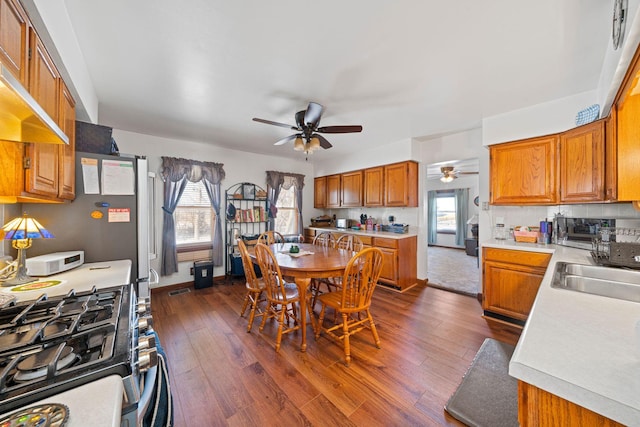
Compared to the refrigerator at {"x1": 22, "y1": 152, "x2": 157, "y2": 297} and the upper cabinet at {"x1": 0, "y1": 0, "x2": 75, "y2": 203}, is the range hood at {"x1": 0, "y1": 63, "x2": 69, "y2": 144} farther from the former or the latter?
the refrigerator at {"x1": 22, "y1": 152, "x2": 157, "y2": 297}

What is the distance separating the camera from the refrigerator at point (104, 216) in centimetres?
180

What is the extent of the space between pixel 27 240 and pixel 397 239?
3.75 metres

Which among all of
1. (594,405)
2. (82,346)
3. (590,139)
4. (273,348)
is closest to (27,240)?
(82,346)

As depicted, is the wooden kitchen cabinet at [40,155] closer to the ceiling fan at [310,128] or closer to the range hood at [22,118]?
the range hood at [22,118]

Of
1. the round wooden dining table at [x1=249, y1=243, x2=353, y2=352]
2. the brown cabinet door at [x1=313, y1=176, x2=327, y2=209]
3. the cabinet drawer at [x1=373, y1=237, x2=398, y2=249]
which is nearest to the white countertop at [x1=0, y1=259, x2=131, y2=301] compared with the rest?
the round wooden dining table at [x1=249, y1=243, x2=353, y2=352]

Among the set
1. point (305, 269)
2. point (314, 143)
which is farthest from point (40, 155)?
point (314, 143)

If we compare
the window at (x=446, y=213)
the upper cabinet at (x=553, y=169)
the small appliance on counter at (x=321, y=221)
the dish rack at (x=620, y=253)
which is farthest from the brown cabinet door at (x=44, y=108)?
the window at (x=446, y=213)

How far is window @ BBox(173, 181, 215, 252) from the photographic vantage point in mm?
4047

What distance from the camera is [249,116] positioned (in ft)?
9.87

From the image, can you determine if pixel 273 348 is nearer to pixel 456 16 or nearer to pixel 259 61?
pixel 259 61

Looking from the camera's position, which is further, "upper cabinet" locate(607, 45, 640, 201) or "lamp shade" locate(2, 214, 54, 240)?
"upper cabinet" locate(607, 45, 640, 201)

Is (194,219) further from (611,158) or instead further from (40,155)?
(611,158)

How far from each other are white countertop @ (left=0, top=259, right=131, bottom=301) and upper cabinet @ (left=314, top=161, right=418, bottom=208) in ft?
11.9

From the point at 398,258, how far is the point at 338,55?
286 cm
